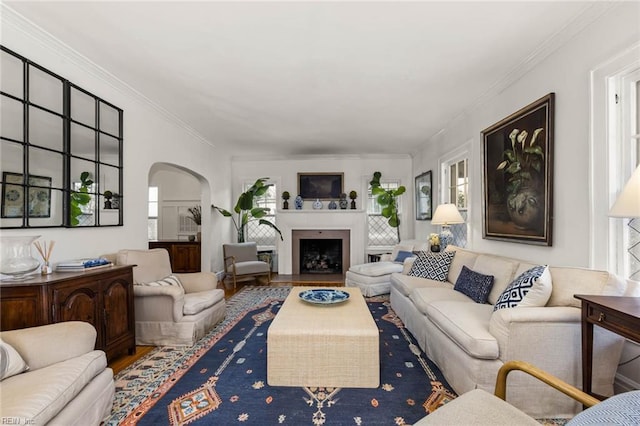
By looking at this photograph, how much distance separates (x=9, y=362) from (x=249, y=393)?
4.23 feet

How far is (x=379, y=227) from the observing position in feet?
22.6

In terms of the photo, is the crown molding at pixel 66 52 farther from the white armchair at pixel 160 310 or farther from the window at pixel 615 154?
the window at pixel 615 154

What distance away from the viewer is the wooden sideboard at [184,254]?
21.7 feet

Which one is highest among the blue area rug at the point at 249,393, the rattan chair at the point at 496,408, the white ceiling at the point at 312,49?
the white ceiling at the point at 312,49

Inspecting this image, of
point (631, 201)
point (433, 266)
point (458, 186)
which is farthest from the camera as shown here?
point (458, 186)

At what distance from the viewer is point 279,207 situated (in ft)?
22.5

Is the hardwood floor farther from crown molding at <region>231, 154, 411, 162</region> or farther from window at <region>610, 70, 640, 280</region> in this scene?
window at <region>610, 70, 640, 280</region>

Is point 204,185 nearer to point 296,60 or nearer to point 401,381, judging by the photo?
point 296,60

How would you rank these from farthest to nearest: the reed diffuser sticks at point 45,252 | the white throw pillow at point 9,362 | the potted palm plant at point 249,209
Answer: the potted palm plant at point 249,209 → the reed diffuser sticks at point 45,252 → the white throw pillow at point 9,362

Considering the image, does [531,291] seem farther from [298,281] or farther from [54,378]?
[298,281]

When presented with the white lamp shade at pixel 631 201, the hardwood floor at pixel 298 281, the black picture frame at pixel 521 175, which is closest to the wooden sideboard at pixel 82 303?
the hardwood floor at pixel 298 281

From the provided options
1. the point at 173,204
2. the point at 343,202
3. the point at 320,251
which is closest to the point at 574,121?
the point at 343,202

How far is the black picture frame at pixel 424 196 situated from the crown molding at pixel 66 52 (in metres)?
4.35

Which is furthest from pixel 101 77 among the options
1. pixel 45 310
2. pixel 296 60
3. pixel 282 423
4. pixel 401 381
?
pixel 401 381
